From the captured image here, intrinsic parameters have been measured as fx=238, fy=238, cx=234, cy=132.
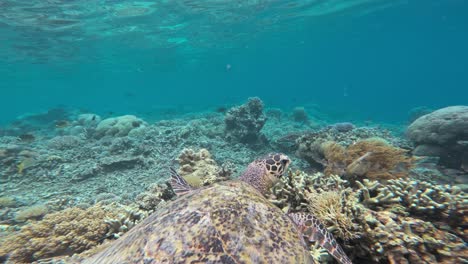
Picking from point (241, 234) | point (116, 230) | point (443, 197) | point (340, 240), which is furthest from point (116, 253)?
point (443, 197)

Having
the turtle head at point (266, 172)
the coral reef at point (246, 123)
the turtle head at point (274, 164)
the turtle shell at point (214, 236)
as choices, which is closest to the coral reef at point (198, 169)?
the turtle head at point (266, 172)

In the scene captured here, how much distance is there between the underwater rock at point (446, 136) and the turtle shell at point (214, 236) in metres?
8.93

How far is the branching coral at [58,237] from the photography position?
3.46 m

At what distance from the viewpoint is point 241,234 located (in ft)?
6.88

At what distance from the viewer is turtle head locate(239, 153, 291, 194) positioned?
363cm

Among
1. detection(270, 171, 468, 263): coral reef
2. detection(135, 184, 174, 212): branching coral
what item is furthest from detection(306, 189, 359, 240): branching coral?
detection(135, 184, 174, 212): branching coral

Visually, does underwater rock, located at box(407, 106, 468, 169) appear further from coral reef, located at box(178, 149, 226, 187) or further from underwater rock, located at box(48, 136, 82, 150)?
underwater rock, located at box(48, 136, 82, 150)

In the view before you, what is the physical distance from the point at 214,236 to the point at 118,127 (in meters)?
16.2

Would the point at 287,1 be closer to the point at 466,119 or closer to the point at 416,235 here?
the point at 466,119

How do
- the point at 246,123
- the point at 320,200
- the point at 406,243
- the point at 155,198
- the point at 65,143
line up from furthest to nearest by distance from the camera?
the point at 65,143
the point at 246,123
the point at 155,198
the point at 320,200
the point at 406,243

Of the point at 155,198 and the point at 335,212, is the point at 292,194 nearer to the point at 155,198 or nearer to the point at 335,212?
the point at 335,212

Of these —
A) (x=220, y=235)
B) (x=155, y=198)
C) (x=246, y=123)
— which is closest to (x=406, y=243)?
(x=220, y=235)

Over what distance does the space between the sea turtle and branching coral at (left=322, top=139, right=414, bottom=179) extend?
86.2 inches

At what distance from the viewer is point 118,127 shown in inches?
638
